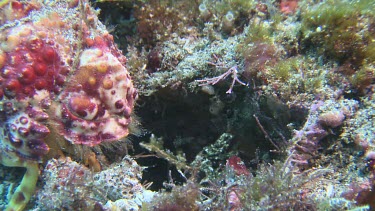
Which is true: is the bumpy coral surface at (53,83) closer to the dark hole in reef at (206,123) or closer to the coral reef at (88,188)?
the coral reef at (88,188)

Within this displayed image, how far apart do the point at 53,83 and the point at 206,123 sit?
6.72 feet

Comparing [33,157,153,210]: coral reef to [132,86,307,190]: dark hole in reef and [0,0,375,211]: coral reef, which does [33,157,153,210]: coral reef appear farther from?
[132,86,307,190]: dark hole in reef

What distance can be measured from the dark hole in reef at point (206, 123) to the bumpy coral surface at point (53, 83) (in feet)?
3.07

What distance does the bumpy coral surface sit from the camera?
2760 millimetres

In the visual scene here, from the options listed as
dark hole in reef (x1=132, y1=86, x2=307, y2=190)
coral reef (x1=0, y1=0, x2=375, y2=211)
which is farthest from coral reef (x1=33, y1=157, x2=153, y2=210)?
dark hole in reef (x1=132, y1=86, x2=307, y2=190)

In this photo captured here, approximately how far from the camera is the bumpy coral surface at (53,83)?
2.76 metres

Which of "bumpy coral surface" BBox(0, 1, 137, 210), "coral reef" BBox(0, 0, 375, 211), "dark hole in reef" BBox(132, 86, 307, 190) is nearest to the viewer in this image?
"coral reef" BBox(0, 0, 375, 211)

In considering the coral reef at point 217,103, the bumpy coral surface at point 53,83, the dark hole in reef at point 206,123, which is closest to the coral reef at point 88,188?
the coral reef at point 217,103

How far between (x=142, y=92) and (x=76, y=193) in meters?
1.66

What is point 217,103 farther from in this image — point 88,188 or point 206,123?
point 88,188

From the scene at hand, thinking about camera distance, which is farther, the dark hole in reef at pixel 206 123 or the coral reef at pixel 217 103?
the dark hole in reef at pixel 206 123

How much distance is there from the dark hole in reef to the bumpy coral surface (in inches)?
36.9

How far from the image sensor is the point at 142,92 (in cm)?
388

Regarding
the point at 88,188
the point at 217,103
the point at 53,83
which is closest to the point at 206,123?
the point at 217,103
